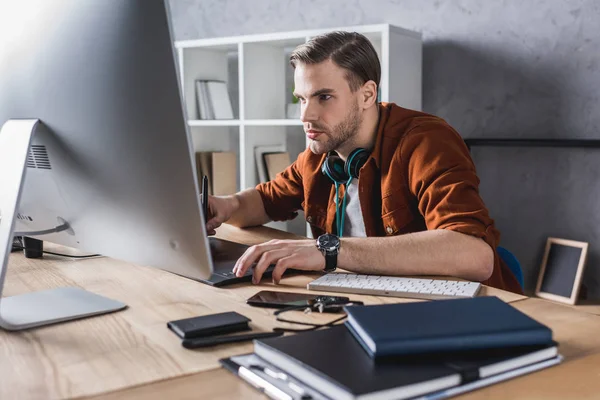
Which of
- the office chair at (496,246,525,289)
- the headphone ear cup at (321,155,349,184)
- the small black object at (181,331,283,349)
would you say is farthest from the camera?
the headphone ear cup at (321,155,349,184)

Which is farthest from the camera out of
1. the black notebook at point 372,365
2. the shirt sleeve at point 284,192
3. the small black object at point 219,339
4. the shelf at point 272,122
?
the shelf at point 272,122

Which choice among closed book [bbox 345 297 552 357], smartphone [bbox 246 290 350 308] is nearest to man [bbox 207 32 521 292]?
smartphone [bbox 246 290 350 308]

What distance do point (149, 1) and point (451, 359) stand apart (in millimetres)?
596

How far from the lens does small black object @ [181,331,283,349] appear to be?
3.26ft

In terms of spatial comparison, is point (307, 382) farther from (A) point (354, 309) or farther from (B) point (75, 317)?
(B) point (75, 317)

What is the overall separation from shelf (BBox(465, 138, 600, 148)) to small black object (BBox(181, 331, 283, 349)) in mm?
2241

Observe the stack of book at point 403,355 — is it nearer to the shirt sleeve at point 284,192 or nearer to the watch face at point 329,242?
the watch face at point 329,242

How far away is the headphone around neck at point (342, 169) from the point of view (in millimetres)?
2035

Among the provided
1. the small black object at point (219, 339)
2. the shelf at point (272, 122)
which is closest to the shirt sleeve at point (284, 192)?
the shelf at point (272, 122)

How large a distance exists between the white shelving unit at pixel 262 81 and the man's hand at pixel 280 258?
6.15ft

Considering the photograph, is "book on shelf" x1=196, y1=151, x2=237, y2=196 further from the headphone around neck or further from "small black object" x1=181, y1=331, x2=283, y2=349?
"small black object" x1=181, y1=331, x2=283, y2=349

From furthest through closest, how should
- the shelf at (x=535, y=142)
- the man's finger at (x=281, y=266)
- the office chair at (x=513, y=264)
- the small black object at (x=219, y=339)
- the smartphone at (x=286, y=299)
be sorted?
the shelf at (x=535, y=142) < the office chair at (x=513, y=264) < the man's finger at (x=281, y=266) < the smartphone at (x=286, y=299) < the small black object at (x=219, y=339)

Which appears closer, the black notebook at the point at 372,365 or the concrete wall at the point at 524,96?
the black notebook at the point at 372,365

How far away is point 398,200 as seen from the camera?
194cm
